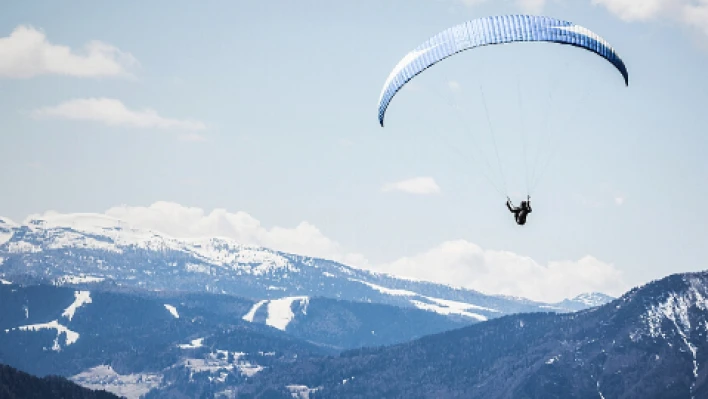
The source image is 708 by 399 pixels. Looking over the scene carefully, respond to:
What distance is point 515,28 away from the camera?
74.1 meters

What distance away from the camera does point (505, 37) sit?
73812mm

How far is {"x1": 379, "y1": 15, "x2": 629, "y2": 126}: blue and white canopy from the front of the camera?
7381cm

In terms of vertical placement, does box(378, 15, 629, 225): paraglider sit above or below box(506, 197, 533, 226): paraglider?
above

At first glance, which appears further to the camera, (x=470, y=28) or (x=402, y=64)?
(x=402, y=64)

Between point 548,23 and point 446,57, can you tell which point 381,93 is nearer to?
point 446,57

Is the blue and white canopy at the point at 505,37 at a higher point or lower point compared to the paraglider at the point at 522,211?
higher

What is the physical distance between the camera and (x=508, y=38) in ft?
243

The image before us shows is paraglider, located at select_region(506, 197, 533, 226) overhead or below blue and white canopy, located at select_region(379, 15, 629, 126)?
below

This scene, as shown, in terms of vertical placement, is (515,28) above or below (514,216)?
above

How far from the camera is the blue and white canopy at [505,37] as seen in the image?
73.8 m

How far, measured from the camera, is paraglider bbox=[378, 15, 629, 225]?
242 feet

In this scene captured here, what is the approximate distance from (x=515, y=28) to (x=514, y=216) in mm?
15059

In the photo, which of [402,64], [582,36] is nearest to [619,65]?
[582,36]

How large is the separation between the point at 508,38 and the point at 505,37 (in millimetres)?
284
